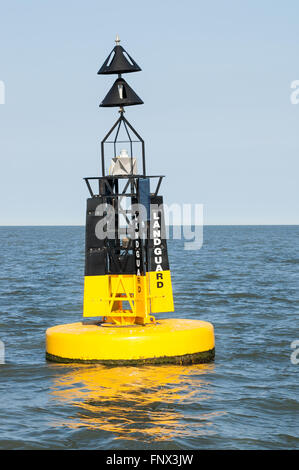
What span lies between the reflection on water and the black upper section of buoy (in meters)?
5.51

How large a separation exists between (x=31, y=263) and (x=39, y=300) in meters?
25.0

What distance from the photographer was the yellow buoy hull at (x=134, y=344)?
15.6 metres

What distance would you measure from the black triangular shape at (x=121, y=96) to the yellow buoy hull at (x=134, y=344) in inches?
184

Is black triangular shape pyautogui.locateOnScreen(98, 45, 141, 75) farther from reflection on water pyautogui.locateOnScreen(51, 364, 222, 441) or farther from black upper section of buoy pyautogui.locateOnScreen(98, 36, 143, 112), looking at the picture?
reflection on water pyautogui.locateOnScreen(51, 364, 222, 441)

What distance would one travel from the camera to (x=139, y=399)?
1358 centimetres

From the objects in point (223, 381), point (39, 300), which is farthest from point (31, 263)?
point (223, 381)

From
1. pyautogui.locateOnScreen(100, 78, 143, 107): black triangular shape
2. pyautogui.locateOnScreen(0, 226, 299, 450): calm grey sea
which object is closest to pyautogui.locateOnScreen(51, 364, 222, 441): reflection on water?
pyautogui.locateOnScreen(0, 226, 299, 450): calm grey sea

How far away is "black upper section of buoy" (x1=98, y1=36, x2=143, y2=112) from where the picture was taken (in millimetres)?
16766

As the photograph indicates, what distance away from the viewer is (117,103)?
1691cm

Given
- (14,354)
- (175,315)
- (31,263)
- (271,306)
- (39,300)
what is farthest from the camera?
(31,263)

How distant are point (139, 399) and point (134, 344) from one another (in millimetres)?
2058
